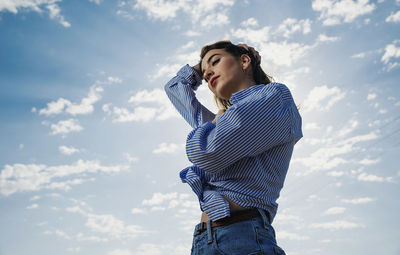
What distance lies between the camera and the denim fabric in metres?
2.01

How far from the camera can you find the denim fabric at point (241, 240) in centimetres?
201

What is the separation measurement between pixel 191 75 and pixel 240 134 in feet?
5.69

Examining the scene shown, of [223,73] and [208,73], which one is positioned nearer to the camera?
[223,73]

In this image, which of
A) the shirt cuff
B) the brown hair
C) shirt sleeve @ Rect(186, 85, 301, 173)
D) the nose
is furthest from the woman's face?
shirt sleeve @ Rect(186, 85, 301, 173)

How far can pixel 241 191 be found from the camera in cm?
221

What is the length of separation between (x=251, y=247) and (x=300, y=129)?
3.39ft

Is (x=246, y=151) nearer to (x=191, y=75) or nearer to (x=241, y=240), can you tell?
(x=241, y=240)

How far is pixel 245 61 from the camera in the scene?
321 cm

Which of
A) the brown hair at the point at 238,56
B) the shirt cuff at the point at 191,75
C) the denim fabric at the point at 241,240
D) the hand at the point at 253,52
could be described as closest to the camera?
the denim fabric at the point at 241,240

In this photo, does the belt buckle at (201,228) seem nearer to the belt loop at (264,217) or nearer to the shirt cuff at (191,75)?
the belt loop at (264,217)

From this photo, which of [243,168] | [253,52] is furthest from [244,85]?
[243,168]

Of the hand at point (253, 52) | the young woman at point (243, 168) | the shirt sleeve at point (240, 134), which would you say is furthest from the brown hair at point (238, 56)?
the shirt sleeve at point (240, 134)

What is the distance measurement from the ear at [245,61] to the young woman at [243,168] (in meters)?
0.65

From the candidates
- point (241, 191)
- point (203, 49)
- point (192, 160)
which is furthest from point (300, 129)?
point (203, 49)
